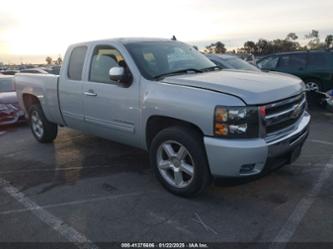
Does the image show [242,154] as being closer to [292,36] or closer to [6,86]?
[6,86]

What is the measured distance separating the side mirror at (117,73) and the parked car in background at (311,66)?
25.4 ft

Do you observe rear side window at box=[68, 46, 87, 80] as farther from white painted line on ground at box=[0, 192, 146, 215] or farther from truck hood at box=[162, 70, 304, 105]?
white painted line on ground at box=[0, 192, 146, 215]

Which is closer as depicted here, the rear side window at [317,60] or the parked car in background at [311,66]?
the parked car in background at [311,66]

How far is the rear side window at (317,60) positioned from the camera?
→ 11070 millimetres

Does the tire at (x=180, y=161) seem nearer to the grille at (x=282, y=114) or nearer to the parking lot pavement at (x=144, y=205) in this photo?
the parking lot pavement at (x=144, y=205)

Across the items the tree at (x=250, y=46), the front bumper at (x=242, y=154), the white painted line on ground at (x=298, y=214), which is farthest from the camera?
the tree at (x=250, y=46)

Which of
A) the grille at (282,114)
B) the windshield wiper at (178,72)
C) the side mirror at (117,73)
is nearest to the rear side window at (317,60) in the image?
the grille at (282,114)

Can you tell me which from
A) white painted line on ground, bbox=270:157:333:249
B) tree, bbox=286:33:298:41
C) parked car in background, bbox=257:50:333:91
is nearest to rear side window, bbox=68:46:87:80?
white painted line on ground, bbox=270:157:333:249

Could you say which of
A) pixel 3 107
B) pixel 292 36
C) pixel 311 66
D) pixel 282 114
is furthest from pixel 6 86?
pixel 292 36

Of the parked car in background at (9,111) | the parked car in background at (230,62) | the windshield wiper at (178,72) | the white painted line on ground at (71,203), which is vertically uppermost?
the windshield wiper at (178,72)

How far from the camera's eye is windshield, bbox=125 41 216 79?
15.5 ft

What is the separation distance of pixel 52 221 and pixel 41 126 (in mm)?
3577

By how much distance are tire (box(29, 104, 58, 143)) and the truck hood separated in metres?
3.45

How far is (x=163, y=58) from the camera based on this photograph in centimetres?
500
